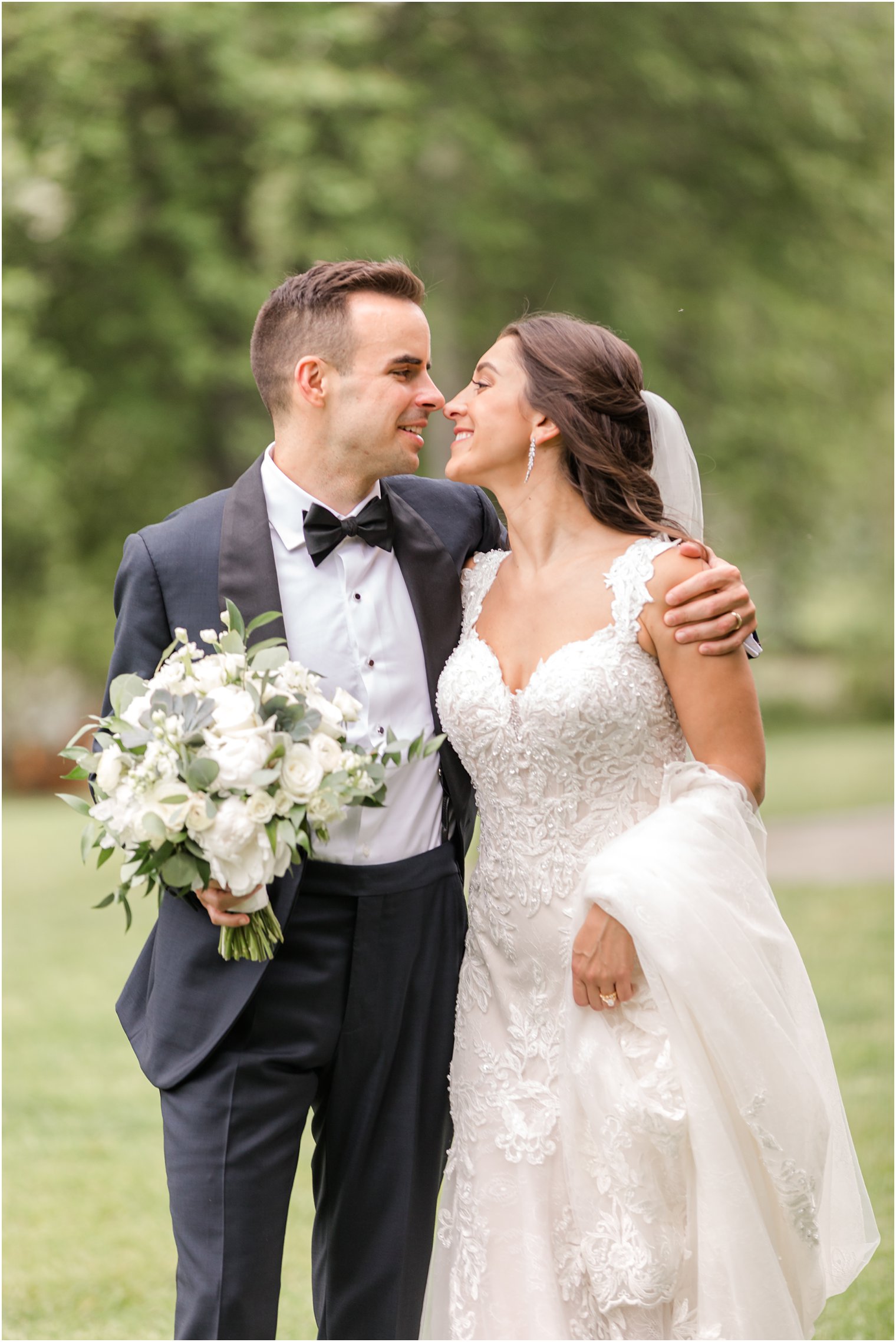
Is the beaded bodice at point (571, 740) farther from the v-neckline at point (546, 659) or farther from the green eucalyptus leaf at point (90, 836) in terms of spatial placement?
the green eucalyptus leaf at point (90, 836)

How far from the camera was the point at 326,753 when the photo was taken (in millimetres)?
2650

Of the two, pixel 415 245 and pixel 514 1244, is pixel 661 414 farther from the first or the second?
pixel 415 245

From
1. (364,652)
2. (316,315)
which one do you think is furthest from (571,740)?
(316,315)

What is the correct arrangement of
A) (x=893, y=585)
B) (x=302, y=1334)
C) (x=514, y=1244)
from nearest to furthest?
(x=514, y=1244)
(x=302, y=1334)
(x=893, y=585)

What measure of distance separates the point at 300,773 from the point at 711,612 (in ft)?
3.48

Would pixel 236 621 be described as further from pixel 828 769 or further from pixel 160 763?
pixel 828 769

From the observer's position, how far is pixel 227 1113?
3020mm

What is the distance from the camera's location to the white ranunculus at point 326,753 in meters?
2.64

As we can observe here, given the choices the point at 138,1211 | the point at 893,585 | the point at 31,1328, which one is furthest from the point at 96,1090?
the point at 893,585

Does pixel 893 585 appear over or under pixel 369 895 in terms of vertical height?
over

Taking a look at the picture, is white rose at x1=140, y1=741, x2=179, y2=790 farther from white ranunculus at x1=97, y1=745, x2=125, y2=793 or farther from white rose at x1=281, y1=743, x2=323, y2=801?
white rose at x1=281, y1=743, x2=323, y2=801

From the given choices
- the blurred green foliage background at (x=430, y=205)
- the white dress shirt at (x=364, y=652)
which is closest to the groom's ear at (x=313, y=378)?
the white dress shirt at (x=364, y=652)

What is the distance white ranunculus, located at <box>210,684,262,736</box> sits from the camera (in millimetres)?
2590

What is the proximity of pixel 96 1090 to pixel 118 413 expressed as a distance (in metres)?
8.65
